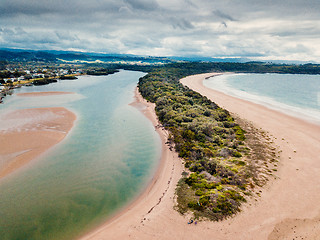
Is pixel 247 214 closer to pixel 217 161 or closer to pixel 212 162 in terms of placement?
pixel 212 162

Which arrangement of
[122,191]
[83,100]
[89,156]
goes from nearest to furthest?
[122,191]
[89,156]
[83,100]

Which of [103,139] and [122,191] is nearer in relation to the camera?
[122,191]

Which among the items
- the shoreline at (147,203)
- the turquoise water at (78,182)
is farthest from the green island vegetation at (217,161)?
the turquoise water at (78,182)

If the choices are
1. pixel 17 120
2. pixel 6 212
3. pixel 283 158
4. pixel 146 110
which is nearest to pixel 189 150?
pixel 283 158

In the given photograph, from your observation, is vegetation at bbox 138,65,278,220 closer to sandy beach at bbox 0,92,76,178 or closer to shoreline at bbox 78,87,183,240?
shoreline at bbox 78,87,183,240

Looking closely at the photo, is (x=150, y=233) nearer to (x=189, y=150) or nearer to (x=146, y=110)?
(x=189, y=150)

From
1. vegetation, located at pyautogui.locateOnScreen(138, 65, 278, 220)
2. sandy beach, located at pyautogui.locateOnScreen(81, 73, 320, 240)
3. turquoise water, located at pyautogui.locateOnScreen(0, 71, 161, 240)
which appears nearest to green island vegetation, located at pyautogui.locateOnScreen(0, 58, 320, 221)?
vegetation, located at pyautogui.locateOnScreen(138, 65, 278, 220)

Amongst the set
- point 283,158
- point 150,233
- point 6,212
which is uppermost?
point 283,158
